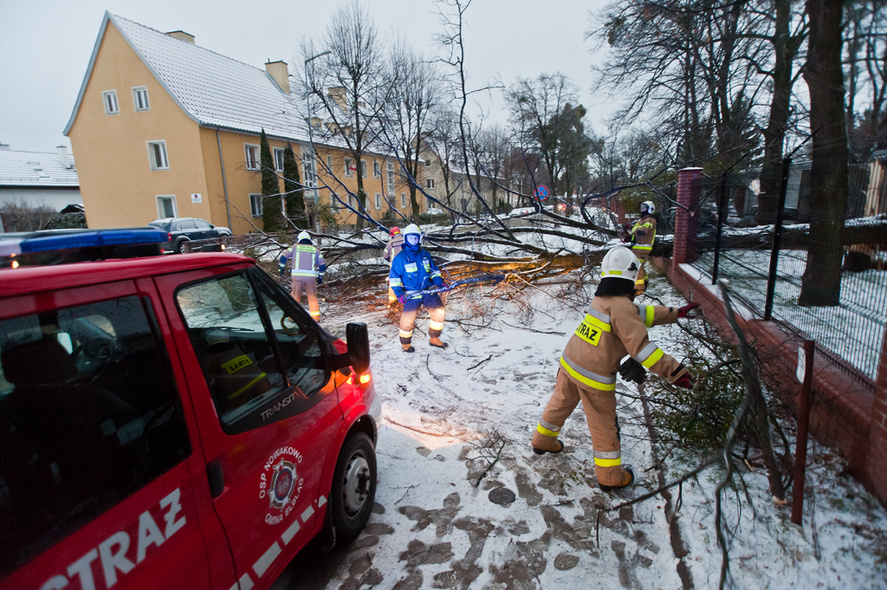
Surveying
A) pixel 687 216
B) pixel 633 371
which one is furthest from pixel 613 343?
pixel 687 216

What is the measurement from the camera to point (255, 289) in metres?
2.34

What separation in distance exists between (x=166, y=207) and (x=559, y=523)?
29.3 meters

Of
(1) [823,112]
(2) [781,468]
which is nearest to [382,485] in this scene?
(2) [781,468]

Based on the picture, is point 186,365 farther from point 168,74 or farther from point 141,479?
point 168,74

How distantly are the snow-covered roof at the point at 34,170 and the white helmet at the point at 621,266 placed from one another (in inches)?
1778

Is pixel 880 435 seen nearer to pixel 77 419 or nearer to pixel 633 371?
pixel 633 371

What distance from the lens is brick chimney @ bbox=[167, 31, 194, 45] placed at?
29.0 m

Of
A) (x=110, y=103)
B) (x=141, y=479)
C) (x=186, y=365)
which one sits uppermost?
(x=110, y=103)

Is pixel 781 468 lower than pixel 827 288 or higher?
lower

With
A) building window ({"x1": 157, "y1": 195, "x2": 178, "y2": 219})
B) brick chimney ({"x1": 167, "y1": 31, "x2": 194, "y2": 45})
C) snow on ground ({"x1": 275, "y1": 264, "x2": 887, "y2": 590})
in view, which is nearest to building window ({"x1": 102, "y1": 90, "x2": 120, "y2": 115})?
building window ({"x1": 157, "y1": 195, "x2": 178, "y2": 219})

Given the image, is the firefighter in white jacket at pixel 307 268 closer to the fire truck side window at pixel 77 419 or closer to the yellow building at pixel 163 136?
the fire truck side window at pixel 77 419

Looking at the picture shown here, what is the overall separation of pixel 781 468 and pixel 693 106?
1286 cm

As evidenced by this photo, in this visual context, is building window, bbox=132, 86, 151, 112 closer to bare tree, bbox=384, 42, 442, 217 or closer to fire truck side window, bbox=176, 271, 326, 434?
bare tree, bbox=384, 42, 442, 217

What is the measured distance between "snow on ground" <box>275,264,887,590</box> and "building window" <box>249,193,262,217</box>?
25.6m
